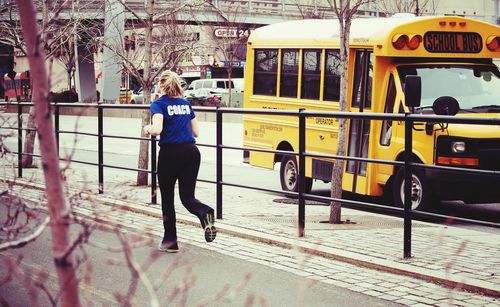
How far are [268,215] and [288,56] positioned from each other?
4990mm

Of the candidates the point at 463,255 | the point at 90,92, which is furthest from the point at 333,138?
the point at 90,92

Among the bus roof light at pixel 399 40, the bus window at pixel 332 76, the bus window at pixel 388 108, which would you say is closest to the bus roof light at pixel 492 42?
the bus roof light at pixel 399 40

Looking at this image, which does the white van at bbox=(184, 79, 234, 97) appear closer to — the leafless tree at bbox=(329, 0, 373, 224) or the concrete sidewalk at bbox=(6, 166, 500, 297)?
the concrete sidewalk at bbox=(6, 166, 500, 297)

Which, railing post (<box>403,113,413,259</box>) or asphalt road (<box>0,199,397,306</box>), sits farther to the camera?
railing post (<box>403,113,413,259</box>)


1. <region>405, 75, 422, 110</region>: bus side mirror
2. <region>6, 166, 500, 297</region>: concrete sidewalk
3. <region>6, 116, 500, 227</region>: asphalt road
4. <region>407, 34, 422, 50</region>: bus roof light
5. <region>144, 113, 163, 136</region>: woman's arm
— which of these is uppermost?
<region>407, 34, 422, 50</region>: bus roof light

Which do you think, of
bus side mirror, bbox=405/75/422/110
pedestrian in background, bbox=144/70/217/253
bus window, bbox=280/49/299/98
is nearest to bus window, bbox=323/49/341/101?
bus window, bbox=280/49/299/98

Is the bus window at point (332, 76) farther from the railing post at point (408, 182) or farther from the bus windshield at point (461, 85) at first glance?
the railing post at point (408, 182)

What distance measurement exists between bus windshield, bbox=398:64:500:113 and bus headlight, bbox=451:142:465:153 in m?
0.92

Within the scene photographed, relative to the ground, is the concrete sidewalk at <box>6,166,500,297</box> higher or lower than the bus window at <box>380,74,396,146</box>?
lower

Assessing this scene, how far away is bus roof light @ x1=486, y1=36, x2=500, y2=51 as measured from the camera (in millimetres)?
14133

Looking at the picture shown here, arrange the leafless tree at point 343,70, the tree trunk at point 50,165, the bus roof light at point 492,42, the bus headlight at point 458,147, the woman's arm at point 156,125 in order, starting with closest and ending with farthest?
the tree trunk at point 50,165 < the woman's arm at point 156,125 < the leafless tree at point 343,70 < the bus headlight at point 458,147 < the bus roof light at point 492,42

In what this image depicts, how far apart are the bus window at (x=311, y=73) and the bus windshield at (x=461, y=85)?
6.89ft

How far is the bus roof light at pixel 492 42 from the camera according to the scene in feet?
46.4

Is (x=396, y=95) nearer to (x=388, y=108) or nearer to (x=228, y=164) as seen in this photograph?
(x=388, y=108)
